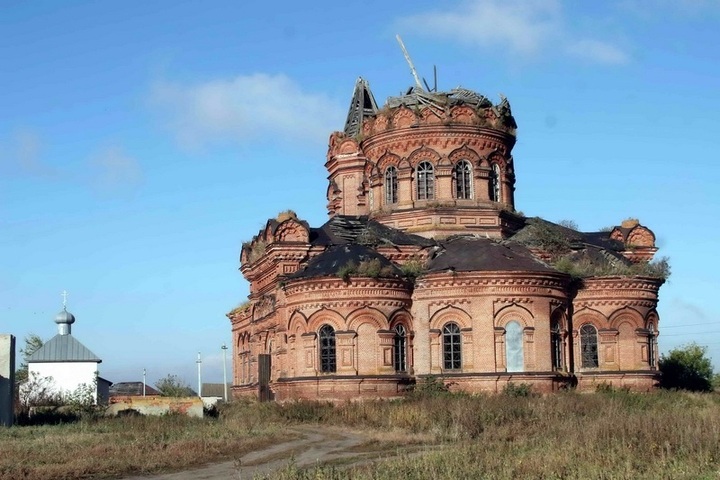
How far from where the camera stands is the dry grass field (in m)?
15.0

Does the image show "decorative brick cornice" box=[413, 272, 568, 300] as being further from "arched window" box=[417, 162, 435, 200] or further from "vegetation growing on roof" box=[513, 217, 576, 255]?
"arched window" box=[417, 162, 435, 200]

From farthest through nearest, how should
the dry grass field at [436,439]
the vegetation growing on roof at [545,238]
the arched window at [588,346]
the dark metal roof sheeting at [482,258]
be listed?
the vegetation growing on roof at [545,238], the arched window at [588,346], the dark metal roof sheeting at [482,258], the dry grass field at [436,439]

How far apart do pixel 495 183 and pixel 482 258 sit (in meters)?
6.18

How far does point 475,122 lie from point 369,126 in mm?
4177

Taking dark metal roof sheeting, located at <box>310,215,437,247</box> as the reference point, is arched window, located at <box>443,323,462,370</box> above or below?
below

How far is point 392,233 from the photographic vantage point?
1353 inches

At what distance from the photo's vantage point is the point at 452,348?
102 feet

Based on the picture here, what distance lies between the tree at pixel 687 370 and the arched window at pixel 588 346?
4222mm

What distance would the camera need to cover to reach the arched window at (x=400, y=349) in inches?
1224

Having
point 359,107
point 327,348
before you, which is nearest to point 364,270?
point 327,348

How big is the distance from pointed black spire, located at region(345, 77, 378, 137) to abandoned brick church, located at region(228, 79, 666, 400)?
5.14 metres

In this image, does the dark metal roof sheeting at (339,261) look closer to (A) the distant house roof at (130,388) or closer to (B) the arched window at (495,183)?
(B) the arched window at (495,183)

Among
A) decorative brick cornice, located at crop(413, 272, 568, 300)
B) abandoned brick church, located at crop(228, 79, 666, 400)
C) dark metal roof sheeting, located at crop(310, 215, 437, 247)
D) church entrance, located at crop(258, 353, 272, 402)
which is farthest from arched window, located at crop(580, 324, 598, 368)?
church entrance, located at crop(258, 353, 272, 402)

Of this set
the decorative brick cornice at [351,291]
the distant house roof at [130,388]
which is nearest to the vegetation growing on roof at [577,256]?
the decorative brick cornice at [351,291]
